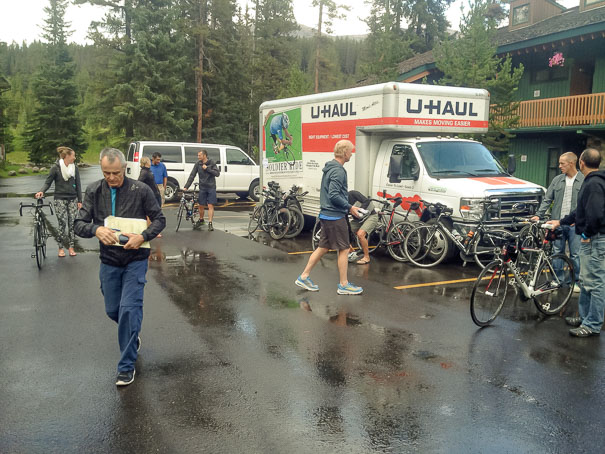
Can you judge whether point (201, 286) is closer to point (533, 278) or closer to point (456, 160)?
point (533, 278)

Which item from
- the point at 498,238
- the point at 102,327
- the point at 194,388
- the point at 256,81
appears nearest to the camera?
the point at 194,388

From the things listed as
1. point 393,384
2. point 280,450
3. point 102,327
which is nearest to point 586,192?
point 393,384

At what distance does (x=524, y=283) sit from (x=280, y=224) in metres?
6.92

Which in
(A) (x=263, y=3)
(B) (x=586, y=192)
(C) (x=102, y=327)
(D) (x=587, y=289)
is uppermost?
(A) (x=263, y=3)

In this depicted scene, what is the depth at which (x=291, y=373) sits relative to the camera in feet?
17.1

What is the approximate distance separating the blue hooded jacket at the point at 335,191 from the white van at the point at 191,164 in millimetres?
13625

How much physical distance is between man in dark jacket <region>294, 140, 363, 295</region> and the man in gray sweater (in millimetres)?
2620

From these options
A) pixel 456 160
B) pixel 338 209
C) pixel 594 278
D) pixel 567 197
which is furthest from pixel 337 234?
pixel 456 160

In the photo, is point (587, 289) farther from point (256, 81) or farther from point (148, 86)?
point (256, 81)

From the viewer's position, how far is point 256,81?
149ft

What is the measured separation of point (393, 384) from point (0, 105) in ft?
138

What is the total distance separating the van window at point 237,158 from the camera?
73.2ft

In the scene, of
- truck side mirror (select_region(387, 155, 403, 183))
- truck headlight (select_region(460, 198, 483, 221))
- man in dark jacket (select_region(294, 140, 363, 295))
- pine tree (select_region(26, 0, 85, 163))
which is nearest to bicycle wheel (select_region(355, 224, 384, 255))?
truck side mirror (select_region(387, 155, 403, 183))

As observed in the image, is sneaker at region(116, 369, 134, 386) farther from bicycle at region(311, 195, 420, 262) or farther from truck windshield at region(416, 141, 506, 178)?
truck windshield at region(416, 141, 506, 178)
